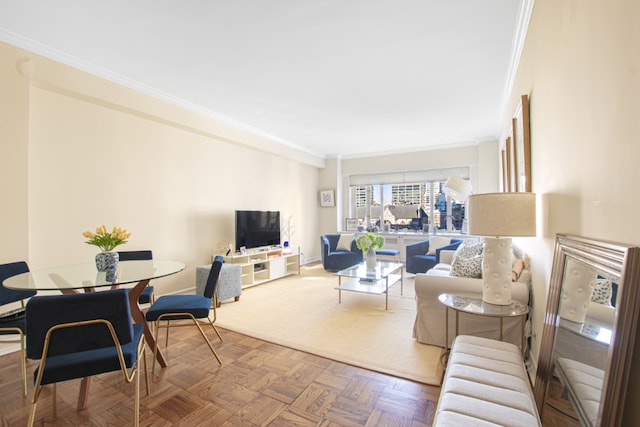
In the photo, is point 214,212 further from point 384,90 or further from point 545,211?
point 545,211

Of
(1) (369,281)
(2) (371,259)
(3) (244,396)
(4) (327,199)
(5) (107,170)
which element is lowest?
(3) (244,396)

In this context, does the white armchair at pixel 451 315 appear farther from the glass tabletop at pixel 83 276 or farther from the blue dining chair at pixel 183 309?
the glass tabletop at pixel 83 276

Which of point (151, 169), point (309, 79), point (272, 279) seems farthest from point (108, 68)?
point (272, 279)

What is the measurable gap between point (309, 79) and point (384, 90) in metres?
1.00

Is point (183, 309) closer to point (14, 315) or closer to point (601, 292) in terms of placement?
point (14, 315)

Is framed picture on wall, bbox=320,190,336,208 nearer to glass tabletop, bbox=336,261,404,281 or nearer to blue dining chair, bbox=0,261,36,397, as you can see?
glass tabletop, bbox=336,261,404,281

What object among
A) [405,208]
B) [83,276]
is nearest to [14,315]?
[83,276]

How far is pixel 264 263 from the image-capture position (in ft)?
17.9

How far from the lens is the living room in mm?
1052

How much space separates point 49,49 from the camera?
2.81 metres

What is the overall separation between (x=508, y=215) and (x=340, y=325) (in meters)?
2.03

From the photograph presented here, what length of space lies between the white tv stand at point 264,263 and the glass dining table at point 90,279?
2.24 meters

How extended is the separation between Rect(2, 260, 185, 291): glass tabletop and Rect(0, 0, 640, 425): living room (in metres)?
0.84

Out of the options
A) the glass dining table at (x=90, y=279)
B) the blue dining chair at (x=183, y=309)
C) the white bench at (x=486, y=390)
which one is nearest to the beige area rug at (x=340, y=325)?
the white bench at (x=486, y=390)
